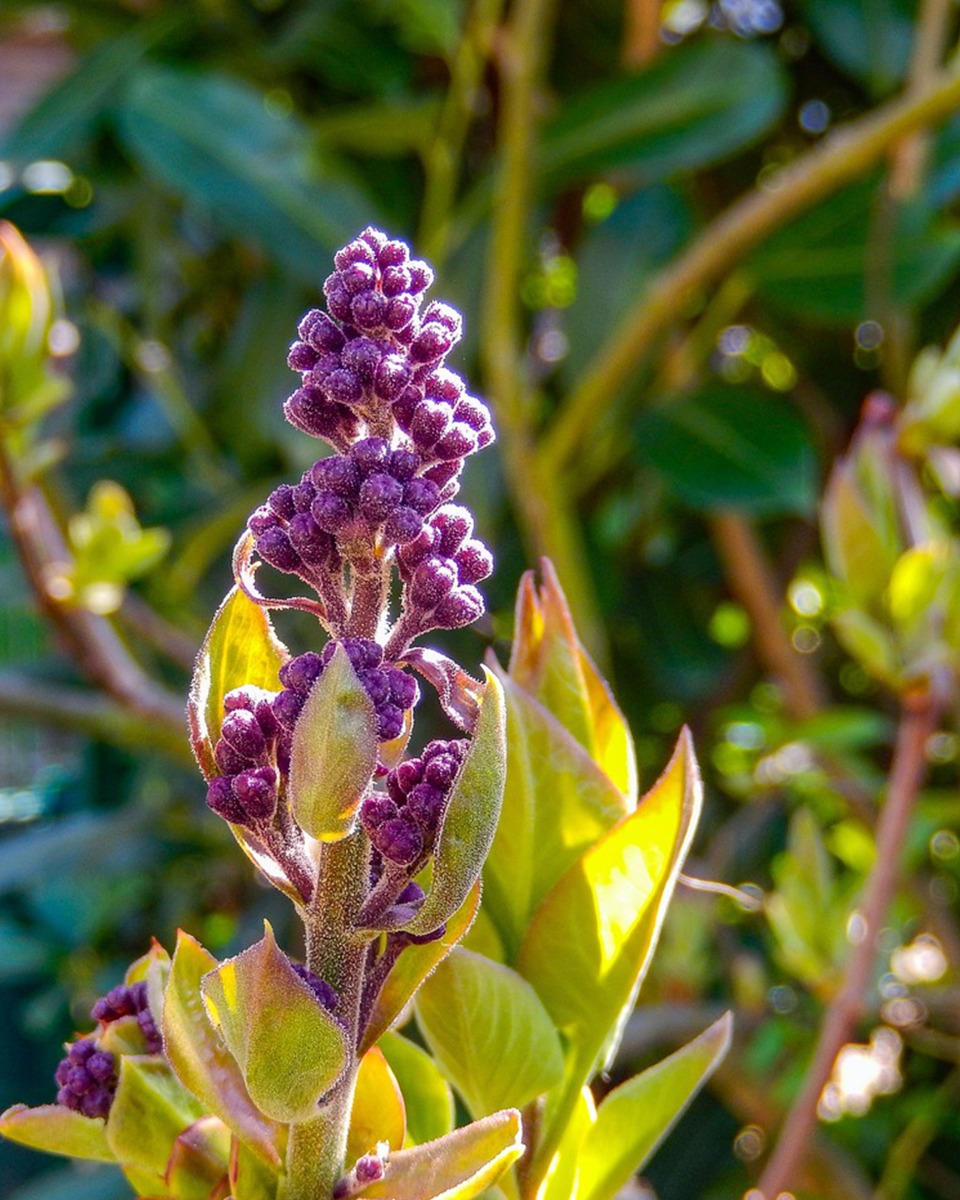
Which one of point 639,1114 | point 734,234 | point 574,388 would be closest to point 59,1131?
point 639,1114

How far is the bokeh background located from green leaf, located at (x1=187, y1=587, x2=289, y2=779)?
0.47m

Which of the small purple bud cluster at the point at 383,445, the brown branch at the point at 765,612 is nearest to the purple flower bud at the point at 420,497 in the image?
the small purple bud cluster at the point at 383,445

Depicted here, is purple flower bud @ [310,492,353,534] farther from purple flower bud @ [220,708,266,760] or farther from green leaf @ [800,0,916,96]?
green leaf @ [800,0,916,96]

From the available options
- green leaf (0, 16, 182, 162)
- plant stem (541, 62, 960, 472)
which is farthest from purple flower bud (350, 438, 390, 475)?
green leaf (0, 16, 182, 162)

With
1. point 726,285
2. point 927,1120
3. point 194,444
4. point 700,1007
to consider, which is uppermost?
point 726,285

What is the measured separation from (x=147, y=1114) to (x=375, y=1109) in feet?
0.15

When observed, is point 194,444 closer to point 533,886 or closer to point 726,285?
point 726,285

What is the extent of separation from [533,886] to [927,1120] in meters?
0.75

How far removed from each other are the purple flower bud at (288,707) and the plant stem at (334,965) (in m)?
0.02

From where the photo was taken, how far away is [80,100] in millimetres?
1073

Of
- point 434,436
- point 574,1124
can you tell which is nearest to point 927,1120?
point 574,1124

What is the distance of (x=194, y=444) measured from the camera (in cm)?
113

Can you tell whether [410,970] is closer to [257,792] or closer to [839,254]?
[257,792]

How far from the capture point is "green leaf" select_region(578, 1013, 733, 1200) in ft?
0.85
